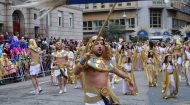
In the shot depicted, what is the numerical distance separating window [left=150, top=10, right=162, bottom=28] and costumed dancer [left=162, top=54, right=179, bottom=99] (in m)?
57.4

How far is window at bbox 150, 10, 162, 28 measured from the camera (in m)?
69.9

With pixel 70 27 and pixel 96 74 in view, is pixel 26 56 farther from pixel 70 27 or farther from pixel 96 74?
pixel 70 27

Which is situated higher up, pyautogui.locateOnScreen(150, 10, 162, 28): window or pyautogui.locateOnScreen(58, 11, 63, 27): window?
pyautogui.locateOnScreen(150, 10, 162, 28): window

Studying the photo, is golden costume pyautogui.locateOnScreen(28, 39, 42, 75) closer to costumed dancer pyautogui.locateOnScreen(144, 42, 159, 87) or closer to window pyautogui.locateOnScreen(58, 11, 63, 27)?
costumed dancer pyautogui.locateOnScreen(144, 42, 159, 87)

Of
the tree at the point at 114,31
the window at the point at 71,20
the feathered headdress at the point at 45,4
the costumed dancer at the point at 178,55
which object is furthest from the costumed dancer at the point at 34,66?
the tree at the point at 114,31

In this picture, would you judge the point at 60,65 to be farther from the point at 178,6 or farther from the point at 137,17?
the point at 137,17

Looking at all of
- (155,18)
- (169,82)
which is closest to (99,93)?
(169,82)

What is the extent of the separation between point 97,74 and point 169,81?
22.0 ft

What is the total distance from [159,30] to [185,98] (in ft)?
192

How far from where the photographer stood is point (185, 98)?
12.4 meters

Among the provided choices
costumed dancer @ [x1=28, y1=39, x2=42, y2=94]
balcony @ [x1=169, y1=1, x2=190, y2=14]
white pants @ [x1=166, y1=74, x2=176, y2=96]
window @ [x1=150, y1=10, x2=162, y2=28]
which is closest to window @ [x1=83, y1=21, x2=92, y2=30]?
window @ [x1=150, y1=10, x2=162, y2=28]

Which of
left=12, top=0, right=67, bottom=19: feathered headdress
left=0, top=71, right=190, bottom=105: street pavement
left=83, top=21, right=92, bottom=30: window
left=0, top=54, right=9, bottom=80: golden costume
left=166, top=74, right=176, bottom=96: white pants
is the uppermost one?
left=83, top=21, right=92, bottom=30: window

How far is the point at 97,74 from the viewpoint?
20.9 ft

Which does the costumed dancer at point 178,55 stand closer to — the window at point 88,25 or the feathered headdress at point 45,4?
the feathered headdress at point 45,4
